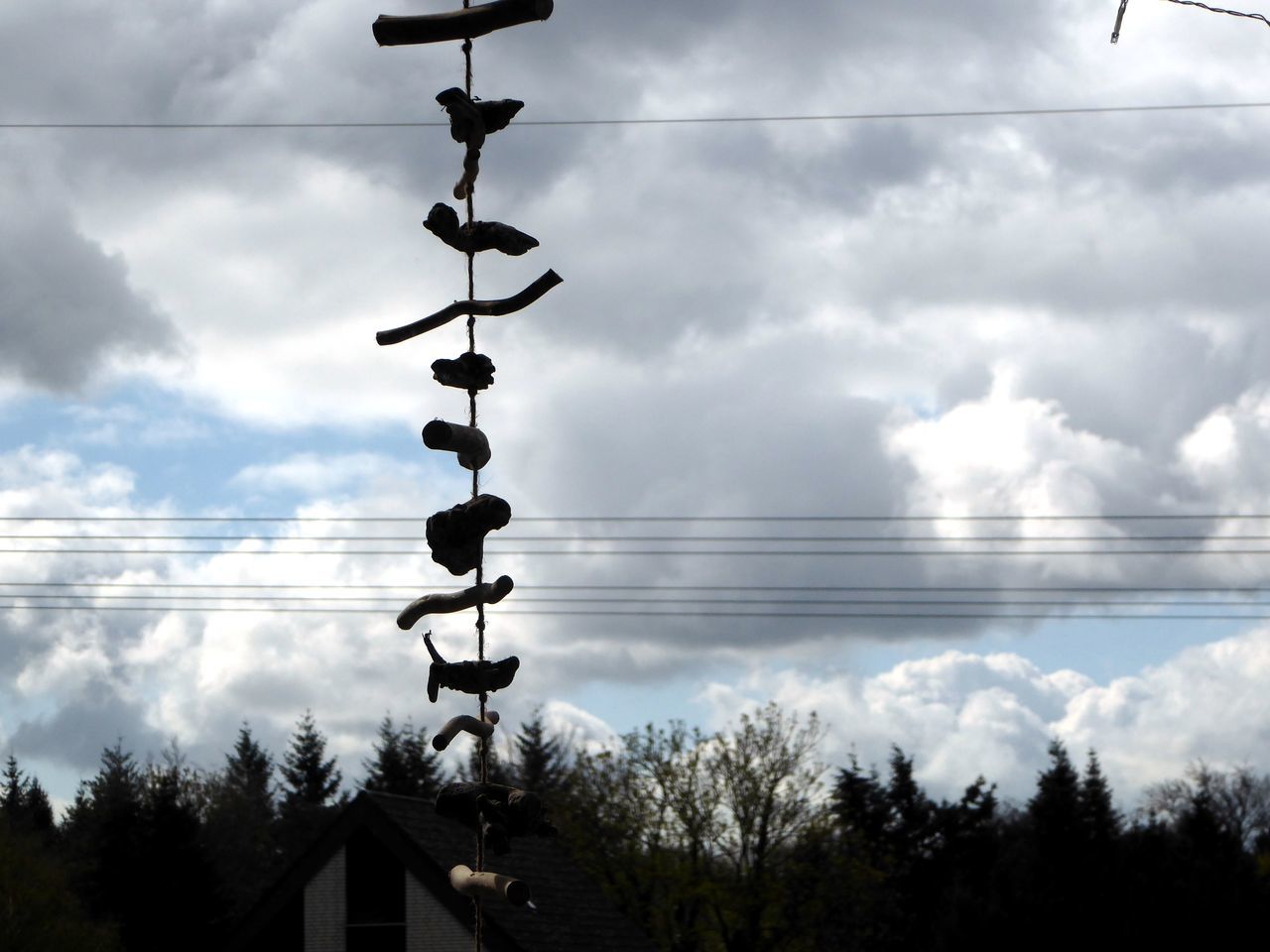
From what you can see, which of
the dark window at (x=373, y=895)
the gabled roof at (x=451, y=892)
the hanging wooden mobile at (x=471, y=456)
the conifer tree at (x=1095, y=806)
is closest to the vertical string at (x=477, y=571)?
the hanging wooden mobile at (x=471, y=456)

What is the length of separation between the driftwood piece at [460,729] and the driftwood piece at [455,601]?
264 mm

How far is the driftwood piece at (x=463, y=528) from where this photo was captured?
3572mm

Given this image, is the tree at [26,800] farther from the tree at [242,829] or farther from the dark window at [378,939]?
the dark window at [378,939]

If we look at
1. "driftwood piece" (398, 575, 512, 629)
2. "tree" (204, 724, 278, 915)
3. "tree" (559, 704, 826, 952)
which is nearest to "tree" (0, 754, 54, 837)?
"tree" (204, 724, 278, 915)

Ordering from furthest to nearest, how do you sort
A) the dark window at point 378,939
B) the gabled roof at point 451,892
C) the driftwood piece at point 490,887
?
the dark window at point 378,939, the gabled roof at point 451,892, the driftwood piece at point 490,887

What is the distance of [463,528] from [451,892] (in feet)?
63.6

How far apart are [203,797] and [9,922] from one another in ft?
110

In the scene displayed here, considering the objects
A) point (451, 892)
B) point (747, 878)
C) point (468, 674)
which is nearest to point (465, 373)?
point (468, 674)

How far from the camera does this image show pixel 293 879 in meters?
23.3

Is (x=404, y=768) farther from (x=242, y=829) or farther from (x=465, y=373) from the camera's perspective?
(x=465, y=373)

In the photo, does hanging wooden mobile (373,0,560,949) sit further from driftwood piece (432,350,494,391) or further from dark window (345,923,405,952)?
Result: dark window (345,923,405,952)

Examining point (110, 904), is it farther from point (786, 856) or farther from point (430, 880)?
point (430, 880)

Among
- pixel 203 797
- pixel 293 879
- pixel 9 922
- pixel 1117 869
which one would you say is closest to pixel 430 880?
pixel 293 879

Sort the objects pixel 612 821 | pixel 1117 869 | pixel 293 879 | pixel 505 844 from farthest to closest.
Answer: pixel 612 821, pixel 1117 869, pixel 293 879, pixel 505 844
